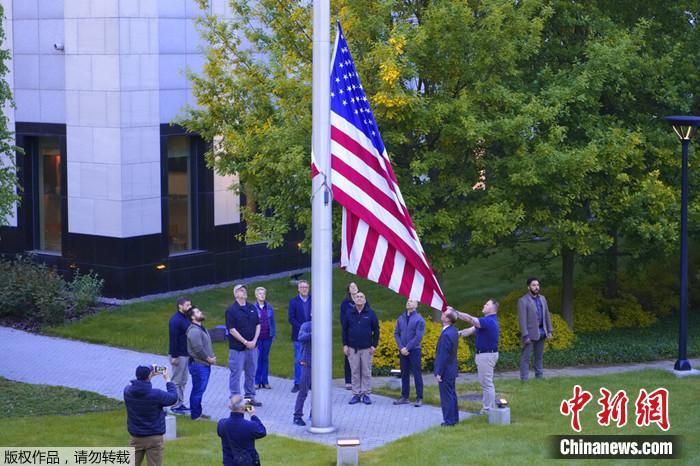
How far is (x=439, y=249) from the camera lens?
70.8 ft

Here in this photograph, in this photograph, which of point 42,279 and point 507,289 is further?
point 507,289

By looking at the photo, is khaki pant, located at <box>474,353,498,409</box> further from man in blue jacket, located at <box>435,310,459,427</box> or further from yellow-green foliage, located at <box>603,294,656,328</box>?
yellow-green foliage, located at <box>603,294,656,328</box>

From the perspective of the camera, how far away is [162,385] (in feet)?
64.7

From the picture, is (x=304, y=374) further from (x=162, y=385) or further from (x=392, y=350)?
(x=392, y=350)

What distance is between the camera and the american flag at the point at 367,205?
14938 millimetres

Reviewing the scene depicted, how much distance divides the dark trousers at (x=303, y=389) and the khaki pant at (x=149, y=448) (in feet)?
12.0

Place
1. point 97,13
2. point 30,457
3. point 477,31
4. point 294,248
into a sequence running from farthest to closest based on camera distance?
point 294,248
point 97,13
point 477,31
point 30,457

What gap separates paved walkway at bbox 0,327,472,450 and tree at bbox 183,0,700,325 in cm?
345

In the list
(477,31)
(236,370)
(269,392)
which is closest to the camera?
(236,370)

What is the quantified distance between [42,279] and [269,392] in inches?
349

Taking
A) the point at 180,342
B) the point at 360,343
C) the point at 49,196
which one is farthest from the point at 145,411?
the point at 49,196

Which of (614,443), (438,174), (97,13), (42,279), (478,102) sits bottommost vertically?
(614,443)

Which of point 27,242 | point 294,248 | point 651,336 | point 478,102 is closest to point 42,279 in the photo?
point 27,242

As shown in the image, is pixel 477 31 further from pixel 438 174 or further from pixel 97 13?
pixel 97 13
